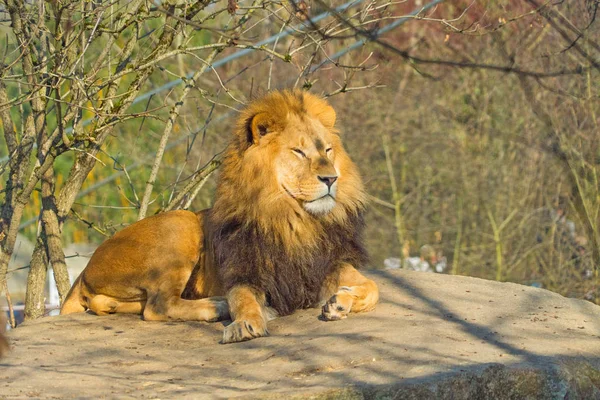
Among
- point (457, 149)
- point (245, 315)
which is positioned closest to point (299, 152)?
point (245, 315)

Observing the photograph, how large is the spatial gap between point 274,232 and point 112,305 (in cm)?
119

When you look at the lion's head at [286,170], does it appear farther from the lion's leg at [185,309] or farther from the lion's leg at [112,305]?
the lion's leg at [112,305]

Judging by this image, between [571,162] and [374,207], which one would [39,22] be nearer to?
[571,162]

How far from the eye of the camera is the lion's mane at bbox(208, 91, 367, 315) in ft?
18.3

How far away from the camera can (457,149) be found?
1309cm

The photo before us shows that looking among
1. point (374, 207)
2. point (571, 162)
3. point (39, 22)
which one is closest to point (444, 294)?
point (39, 22)

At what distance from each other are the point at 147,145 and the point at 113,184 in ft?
3.08

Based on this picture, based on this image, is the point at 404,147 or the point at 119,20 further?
the point at 404,147

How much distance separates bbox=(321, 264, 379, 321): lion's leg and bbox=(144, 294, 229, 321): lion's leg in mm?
671

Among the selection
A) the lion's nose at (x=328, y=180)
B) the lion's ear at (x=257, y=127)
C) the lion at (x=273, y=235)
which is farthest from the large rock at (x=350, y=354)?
the lion's ear at (x=257, y=127)

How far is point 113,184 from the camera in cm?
1316

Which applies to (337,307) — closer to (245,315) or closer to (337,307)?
(337,307)

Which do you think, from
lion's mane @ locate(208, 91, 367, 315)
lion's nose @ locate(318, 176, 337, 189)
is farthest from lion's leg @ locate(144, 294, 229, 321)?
lion's nose @ locate(318, 176, 337, 189)

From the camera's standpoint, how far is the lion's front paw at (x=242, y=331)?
5070mm
